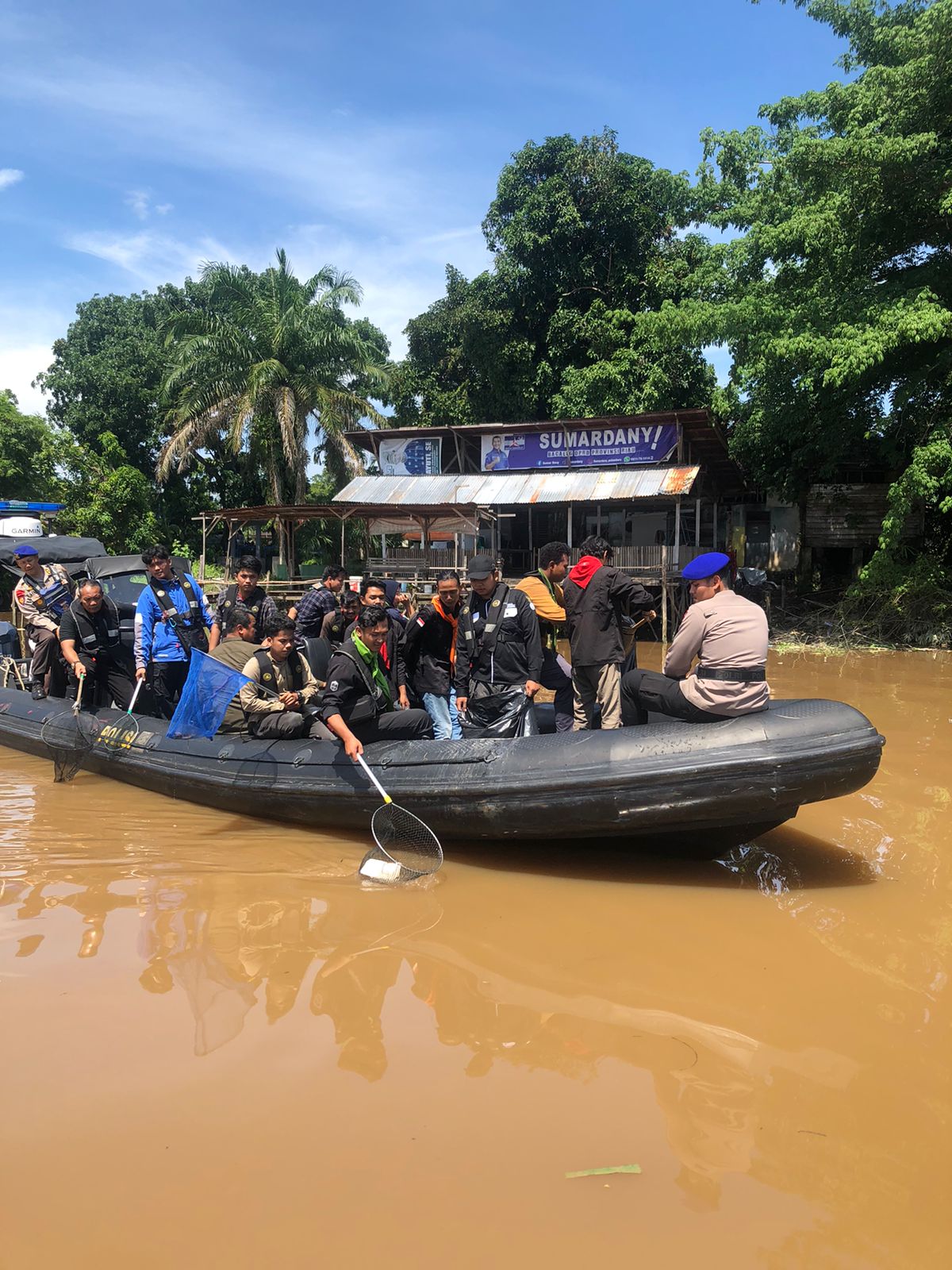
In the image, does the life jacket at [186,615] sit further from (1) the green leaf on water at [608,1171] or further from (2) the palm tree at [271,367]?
(2) the palm tree at [271,367]

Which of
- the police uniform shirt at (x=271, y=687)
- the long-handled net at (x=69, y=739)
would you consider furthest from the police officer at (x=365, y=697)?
the long-handled net at (x=69, y=739)

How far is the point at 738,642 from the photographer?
418 cm

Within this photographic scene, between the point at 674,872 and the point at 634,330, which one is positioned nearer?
the point at 674,872

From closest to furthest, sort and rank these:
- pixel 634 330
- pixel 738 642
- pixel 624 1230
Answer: pixel 624 1230, pixel 738 642, pixel 634 330

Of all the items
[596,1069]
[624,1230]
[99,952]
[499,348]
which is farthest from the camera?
[499,348]

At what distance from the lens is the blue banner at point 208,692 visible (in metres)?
5.26

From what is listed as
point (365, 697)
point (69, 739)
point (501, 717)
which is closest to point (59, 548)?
point (69, 739)

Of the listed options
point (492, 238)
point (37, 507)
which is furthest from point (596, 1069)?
point (492, 238)

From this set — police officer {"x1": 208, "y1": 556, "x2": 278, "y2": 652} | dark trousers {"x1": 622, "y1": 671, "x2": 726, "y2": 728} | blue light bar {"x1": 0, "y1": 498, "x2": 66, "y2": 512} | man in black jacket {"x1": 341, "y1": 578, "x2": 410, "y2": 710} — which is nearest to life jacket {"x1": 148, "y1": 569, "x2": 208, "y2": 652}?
police officer {"x1": 208, "y1": 556, "x2": 278, "y2": 652}

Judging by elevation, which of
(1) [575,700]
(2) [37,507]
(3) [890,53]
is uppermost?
(3) [890,53]

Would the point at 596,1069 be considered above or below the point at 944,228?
below

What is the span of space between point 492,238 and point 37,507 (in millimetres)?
17255

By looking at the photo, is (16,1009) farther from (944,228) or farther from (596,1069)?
(944,228)

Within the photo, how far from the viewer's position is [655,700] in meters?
4.61
